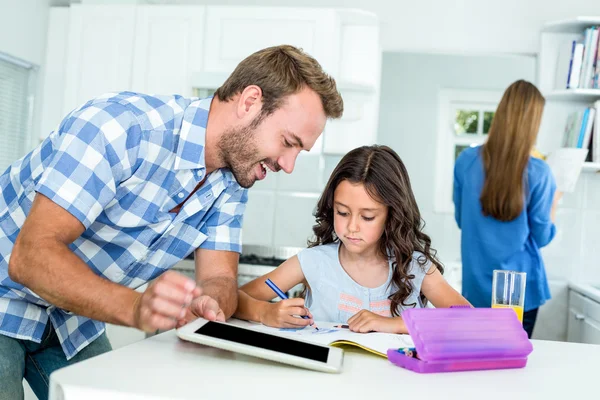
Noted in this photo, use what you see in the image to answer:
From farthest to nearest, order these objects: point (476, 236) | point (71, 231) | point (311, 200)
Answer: point (311, 200), point (476, 236), point (71, 231)

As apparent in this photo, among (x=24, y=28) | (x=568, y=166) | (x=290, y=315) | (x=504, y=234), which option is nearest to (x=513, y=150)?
(x=504, y=234)

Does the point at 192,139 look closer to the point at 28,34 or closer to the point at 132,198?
the point at 132,198

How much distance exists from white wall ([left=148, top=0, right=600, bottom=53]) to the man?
235cm

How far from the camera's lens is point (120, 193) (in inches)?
53.2

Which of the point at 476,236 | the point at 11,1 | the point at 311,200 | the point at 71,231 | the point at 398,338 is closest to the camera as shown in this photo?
the point at 71,231

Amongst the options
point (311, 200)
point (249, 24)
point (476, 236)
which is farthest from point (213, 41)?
point (476, 236)

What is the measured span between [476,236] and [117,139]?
193cm

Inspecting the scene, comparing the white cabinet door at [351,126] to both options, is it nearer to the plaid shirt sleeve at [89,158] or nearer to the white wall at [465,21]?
the white wall at [465,21]

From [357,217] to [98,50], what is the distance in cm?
220

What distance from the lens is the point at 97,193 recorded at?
1218 millimetres

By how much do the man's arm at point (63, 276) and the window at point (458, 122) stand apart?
5.48 meters

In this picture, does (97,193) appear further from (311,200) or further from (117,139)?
(311,200)

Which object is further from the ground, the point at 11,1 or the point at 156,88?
the point at 11,1

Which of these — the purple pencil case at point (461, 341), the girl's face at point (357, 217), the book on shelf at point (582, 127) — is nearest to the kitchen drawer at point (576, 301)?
the book on shelf at point (582, 127)
